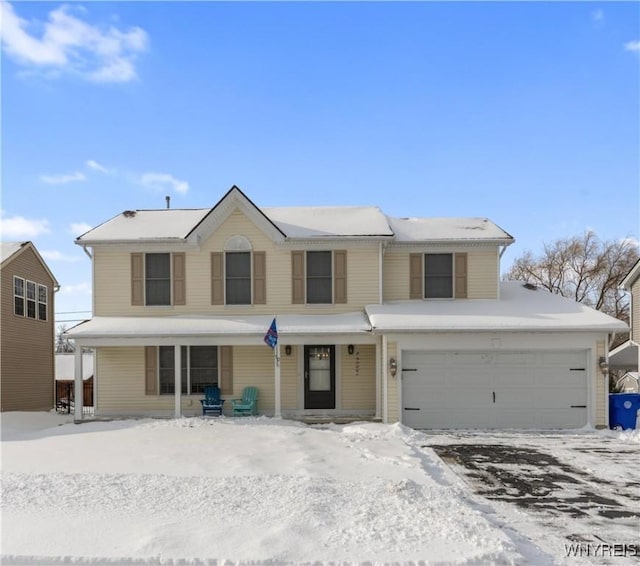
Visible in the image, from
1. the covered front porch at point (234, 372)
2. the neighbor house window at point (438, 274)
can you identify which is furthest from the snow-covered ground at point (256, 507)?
the neighbor house window at point (438, 274)

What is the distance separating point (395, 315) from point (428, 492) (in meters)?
8.22

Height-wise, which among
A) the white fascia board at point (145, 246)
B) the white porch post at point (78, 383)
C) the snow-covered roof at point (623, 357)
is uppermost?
the white fascia board at point (145, 246)

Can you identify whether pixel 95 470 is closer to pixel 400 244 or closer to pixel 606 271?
pixel 400 244

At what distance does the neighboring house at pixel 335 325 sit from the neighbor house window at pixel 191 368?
40 mm

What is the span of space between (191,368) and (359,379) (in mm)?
4825

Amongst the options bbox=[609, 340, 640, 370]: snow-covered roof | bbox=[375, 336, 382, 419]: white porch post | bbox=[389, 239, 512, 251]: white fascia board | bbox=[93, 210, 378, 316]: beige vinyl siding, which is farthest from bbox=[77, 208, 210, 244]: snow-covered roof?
bbox=[609, 340, 640, 370]: snow-covered roof

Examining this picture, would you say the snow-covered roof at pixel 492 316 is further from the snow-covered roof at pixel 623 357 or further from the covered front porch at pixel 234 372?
the snow-covered roof at pixel 623 357

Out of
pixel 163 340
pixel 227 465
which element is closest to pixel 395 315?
pixel 163 340

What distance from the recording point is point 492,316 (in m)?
15.2

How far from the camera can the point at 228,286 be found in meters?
16.6

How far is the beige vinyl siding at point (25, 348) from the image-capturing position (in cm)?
→ 1936

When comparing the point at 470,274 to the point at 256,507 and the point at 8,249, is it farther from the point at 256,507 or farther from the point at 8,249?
the point at 8,249

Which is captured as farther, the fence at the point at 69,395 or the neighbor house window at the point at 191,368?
the fence at the point at 69,395

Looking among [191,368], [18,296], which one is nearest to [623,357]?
[191,368]
